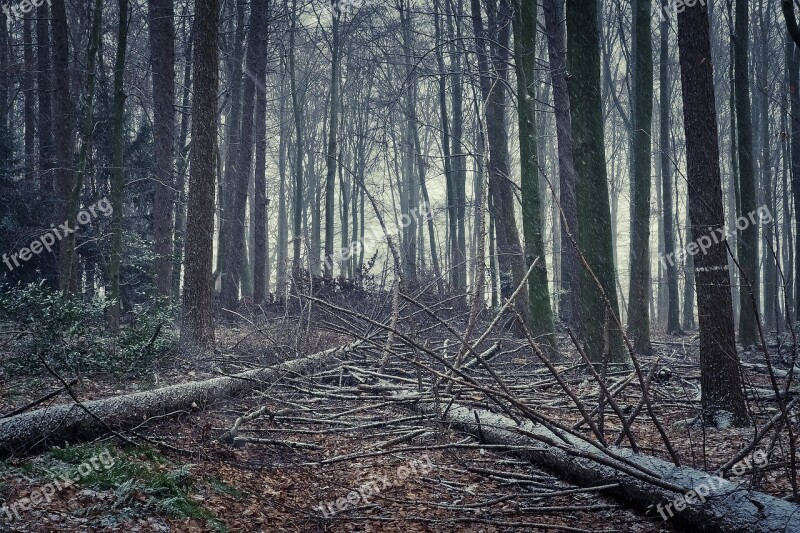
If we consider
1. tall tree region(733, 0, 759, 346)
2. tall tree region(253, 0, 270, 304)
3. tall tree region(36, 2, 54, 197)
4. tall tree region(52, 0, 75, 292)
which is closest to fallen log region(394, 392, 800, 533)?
tall tree region(733, 0, 759, 346)

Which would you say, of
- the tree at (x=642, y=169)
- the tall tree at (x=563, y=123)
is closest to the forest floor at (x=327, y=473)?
the tree at (x=642, y=169)

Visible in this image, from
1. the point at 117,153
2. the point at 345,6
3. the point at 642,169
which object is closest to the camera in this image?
the point at 117,153

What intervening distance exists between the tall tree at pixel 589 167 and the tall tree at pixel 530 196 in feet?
5.71

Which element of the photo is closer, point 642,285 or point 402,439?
point 402,439

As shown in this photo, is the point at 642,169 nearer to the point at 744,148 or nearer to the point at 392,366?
the point at 744,148

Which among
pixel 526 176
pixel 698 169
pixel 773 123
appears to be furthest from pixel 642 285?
pixel 773 123

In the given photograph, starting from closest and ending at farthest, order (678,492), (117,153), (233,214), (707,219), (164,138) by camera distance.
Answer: (678,492) → (707,219) → (117,153) → (164,138) → (233,214)

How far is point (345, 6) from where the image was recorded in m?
21.2

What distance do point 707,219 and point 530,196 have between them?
5324 mm

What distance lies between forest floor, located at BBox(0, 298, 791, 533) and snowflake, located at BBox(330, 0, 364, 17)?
16.2 m

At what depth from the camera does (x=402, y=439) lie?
18.7 ft

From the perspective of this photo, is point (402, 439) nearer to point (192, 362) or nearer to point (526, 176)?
point (192, 362)

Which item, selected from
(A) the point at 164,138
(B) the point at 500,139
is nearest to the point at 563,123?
(B) the point at 500,139

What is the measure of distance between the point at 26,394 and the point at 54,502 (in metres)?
3.44
